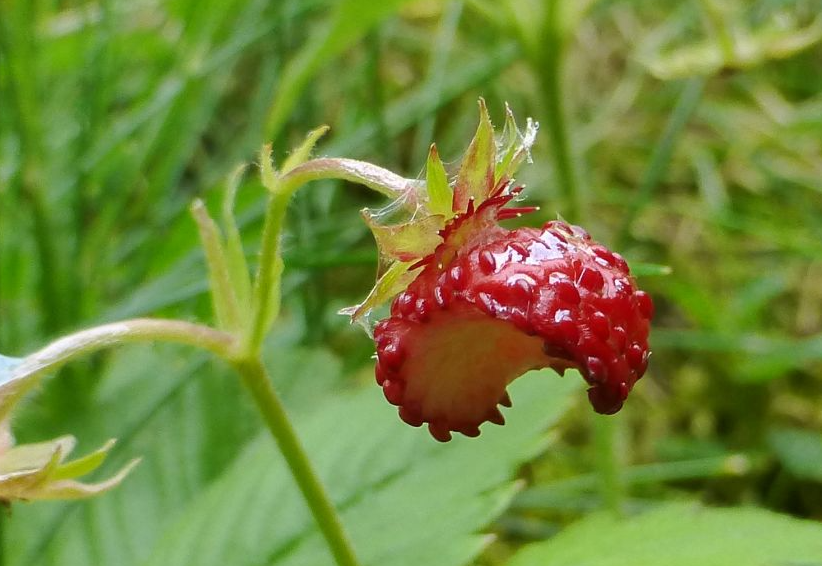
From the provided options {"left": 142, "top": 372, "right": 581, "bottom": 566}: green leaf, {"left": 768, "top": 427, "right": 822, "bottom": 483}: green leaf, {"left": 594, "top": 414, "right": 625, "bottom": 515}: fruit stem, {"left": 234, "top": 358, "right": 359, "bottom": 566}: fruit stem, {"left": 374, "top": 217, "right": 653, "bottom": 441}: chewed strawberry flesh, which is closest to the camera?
{"left": 374, "top": 217, "right": 653, "bottom": 441}: chewed strawberry flesh

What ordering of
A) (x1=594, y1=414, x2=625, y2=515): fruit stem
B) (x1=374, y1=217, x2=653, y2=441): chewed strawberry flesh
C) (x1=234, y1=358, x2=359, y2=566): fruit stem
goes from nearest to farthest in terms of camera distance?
(x1=374, y1=217, x2=653, y2=441): chewed strawberry flesh
(x1=234, y1=358, x2=359, y2=566): fruit stem
(x1=594, y1=414, x2=625, y2=515): fruit stem

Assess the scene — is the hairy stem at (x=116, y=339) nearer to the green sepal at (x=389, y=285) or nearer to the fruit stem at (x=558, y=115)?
the green sepal at (x=389, y=285)

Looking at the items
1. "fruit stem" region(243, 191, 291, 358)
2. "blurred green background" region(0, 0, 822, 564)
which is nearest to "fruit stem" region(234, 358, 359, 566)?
"fruit stem" region(243, 191, 291, 358)

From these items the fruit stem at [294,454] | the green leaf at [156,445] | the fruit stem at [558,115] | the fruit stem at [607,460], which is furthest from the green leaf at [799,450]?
the fruit stem at [294,454]

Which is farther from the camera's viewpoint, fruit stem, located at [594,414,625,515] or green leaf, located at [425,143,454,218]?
fruit stem, located at [594,414,625,515]

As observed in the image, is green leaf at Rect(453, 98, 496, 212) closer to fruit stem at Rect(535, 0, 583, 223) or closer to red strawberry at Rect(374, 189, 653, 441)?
red strawberry at Rect(374, 189, 653, 441)

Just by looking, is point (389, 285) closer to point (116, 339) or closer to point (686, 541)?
point (116, 339)
